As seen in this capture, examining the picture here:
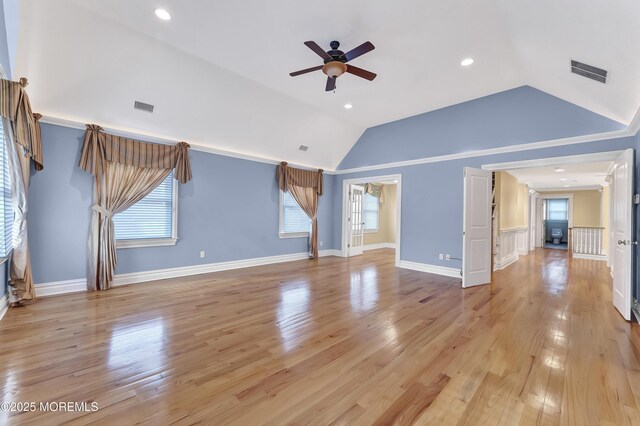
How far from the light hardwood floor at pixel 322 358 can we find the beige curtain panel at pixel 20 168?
1.10 feet

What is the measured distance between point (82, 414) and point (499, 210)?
24.0 feet

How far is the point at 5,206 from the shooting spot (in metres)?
3.15

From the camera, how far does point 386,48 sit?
3.41m

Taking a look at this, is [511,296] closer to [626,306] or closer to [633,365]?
[626,306]

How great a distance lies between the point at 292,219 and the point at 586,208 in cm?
1190

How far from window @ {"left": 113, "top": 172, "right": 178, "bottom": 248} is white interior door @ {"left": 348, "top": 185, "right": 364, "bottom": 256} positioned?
177 inches

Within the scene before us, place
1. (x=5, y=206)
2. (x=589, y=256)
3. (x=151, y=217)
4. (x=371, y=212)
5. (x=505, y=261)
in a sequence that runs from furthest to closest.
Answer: (x=371, y=212)
(x=589, y=256)
(x=505, y=261)
(x=151, y=217)
(x=5, y=206)

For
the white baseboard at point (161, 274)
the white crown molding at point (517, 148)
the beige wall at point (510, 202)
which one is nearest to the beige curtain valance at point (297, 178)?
the white crown molding at point (517, 148)

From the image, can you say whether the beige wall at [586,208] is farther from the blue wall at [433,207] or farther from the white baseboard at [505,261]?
the blue wall at [433,207]

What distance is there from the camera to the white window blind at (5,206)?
2.96 m

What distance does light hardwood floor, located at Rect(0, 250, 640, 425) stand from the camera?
5.49ft

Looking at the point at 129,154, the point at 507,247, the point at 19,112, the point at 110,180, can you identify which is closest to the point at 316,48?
the point at 19,112

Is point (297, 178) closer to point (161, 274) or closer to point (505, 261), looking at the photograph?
point (161, 274)

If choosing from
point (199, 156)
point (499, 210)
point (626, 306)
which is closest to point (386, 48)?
point (199, 156)
